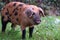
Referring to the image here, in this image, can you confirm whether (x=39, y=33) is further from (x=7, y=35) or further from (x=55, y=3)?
(x=55, y=3)

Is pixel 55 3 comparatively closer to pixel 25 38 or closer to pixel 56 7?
pixel 56 7

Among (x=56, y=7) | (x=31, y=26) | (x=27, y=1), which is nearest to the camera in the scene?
(x=31, y=26)

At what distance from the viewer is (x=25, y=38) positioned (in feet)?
22.1

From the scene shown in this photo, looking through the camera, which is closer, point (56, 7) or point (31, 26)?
point (31, 26)

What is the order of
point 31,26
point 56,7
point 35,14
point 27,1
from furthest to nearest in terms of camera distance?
point 56,7, point 27,1, point 31,26, point 35,14

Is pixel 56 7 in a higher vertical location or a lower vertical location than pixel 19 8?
lower

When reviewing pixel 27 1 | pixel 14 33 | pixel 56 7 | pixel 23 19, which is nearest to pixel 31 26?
pixel 23 19

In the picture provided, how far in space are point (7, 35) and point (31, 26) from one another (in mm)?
821

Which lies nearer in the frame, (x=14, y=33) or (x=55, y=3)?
(x=14, y=33)

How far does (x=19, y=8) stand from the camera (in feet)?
22.4

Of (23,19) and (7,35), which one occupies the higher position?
(23,19)

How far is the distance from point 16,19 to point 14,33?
1.78 feet

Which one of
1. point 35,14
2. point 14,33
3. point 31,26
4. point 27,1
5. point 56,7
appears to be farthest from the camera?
point 56,7

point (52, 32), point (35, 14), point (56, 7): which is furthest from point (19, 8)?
point (56, 7)
